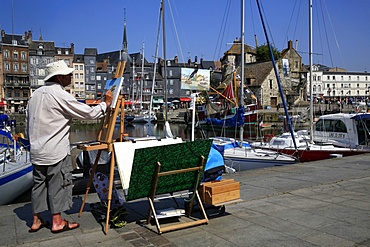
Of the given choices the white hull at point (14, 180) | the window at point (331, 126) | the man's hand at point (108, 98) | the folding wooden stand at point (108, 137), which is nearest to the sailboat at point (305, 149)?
the window at point (331, 126)

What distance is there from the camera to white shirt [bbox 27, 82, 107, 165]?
534 cm

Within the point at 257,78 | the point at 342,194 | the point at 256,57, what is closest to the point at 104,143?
the point at 342,194

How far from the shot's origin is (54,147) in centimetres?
539

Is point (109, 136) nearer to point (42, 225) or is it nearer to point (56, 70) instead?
point (56, 70)

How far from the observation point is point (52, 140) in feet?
17.7

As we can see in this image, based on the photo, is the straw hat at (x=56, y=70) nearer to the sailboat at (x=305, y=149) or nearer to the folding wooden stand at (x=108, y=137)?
the folding wooden stand at (x=108, y=137)

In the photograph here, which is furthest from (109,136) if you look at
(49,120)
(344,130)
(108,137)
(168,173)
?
(344,130)

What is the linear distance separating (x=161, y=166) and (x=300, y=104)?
241 ft

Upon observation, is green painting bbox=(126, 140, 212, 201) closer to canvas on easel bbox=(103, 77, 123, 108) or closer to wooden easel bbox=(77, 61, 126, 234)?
wooden easel bbox=(77, 61, 126, 234)

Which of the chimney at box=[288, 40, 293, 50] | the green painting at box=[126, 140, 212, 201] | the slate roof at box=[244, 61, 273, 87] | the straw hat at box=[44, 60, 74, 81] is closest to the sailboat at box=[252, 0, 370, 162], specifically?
the green painting at box=[126, 140, 212, 201]

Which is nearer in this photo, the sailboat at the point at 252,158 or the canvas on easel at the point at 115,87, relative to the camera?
the canvas on easel at the point at 115,87

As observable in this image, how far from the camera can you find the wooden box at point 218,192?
19.2 ft

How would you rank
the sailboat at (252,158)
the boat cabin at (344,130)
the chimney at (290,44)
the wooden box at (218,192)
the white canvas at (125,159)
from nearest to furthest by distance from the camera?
the white canvas at (125,159) → the wooden box at (218,192) → the sailboat at (252,158) → the boat cabin at (344,130) → the chimney at (290,44)

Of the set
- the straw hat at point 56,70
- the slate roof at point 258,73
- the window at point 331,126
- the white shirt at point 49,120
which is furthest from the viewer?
the slate roof at point 258,73
